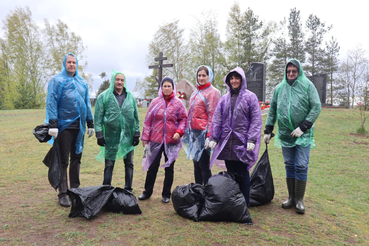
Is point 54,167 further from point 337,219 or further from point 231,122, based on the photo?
point 337,219

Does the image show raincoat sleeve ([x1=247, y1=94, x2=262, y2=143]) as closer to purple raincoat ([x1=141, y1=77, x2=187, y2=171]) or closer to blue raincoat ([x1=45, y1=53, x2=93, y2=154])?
purple raincoat ([x1=141, y1=77, x2=187, y2=171])

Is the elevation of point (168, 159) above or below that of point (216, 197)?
above

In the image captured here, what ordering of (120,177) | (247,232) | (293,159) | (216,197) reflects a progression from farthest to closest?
1. (120,177)
2. (293,159)
3. (216,197)
4. (247,232)

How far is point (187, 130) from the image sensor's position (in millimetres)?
3891

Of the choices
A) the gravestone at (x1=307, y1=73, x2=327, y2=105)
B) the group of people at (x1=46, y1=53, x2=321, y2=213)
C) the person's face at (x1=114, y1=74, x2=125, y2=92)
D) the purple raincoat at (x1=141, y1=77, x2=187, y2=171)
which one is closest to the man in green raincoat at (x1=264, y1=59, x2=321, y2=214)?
the group of people at (x1=46, y1=53, x2=321, y2=213)

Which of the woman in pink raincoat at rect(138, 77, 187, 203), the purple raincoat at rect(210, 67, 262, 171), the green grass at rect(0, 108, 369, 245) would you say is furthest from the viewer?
the woman in pink raincoat at rect(138, 77, 187, 203)

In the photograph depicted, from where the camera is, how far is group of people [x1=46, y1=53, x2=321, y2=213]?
318 centimetres

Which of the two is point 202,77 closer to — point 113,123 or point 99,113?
point 113,123

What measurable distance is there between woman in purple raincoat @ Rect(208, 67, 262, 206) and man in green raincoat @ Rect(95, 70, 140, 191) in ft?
4.05

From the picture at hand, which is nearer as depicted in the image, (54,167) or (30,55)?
(54,167)

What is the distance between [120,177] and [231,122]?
277 centimetres

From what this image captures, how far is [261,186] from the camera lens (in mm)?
3502

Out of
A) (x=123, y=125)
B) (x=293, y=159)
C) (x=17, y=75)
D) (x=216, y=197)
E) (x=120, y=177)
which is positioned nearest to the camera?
(x=216, y=197)

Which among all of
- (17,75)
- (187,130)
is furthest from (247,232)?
(17,75)
